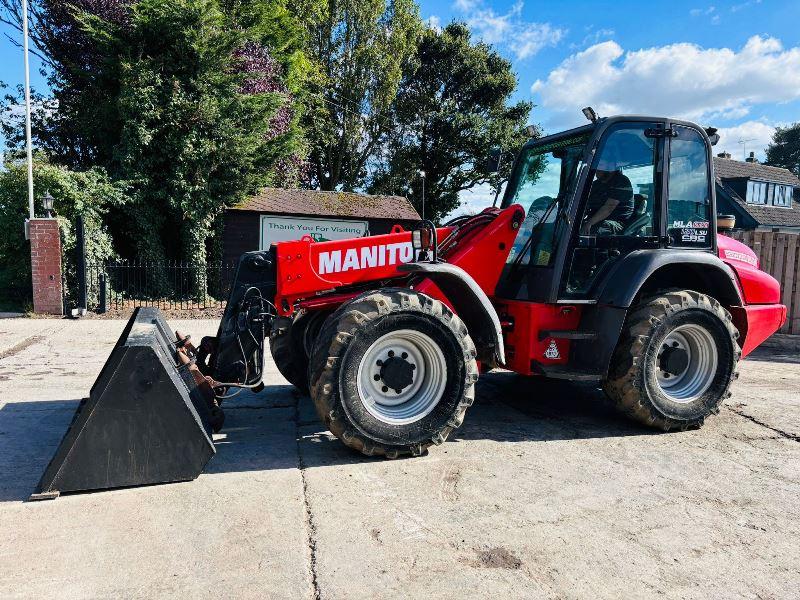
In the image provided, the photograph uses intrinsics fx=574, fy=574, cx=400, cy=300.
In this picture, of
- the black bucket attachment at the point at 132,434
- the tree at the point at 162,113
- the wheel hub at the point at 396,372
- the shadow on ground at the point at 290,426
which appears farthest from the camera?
the tree at the point at 162,113

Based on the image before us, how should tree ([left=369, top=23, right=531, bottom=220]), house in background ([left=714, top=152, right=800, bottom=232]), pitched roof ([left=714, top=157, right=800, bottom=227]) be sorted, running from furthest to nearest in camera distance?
pitched roof ([left=714, top=157, right=800, bottom=227])
house in background ([left=714, top=152, right=800, bottom=232])
tree ([left=369, top=23, right=531, bottom=220])

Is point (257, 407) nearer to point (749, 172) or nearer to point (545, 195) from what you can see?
point (545, 195)

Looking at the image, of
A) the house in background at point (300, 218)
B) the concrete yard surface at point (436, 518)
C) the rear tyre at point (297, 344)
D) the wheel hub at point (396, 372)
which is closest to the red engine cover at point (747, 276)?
the concrete yard surface at point (436, 518)

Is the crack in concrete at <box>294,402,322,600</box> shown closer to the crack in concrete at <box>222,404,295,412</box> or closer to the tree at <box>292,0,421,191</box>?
the crack in concrete at <box>222,404,295,412</box>

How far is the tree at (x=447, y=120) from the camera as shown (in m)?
29.8

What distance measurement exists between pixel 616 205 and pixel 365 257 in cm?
229

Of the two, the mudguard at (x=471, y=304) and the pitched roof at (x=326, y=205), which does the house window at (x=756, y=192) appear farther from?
the mudguard at (x=471, y=304)

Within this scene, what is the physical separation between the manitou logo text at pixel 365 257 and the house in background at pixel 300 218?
13.0m

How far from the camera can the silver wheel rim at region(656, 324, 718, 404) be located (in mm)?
5109

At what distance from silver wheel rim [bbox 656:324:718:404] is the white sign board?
13191mm

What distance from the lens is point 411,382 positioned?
4258 mm

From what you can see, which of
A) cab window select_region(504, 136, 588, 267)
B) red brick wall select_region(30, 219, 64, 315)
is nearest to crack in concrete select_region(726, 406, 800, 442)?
cab window select_region(504, 136, 588, 267)

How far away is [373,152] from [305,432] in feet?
84.1

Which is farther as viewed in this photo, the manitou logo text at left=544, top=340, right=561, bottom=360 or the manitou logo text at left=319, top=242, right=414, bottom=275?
the manitou logo text at left=544, top=340, right=561, bottom=360
